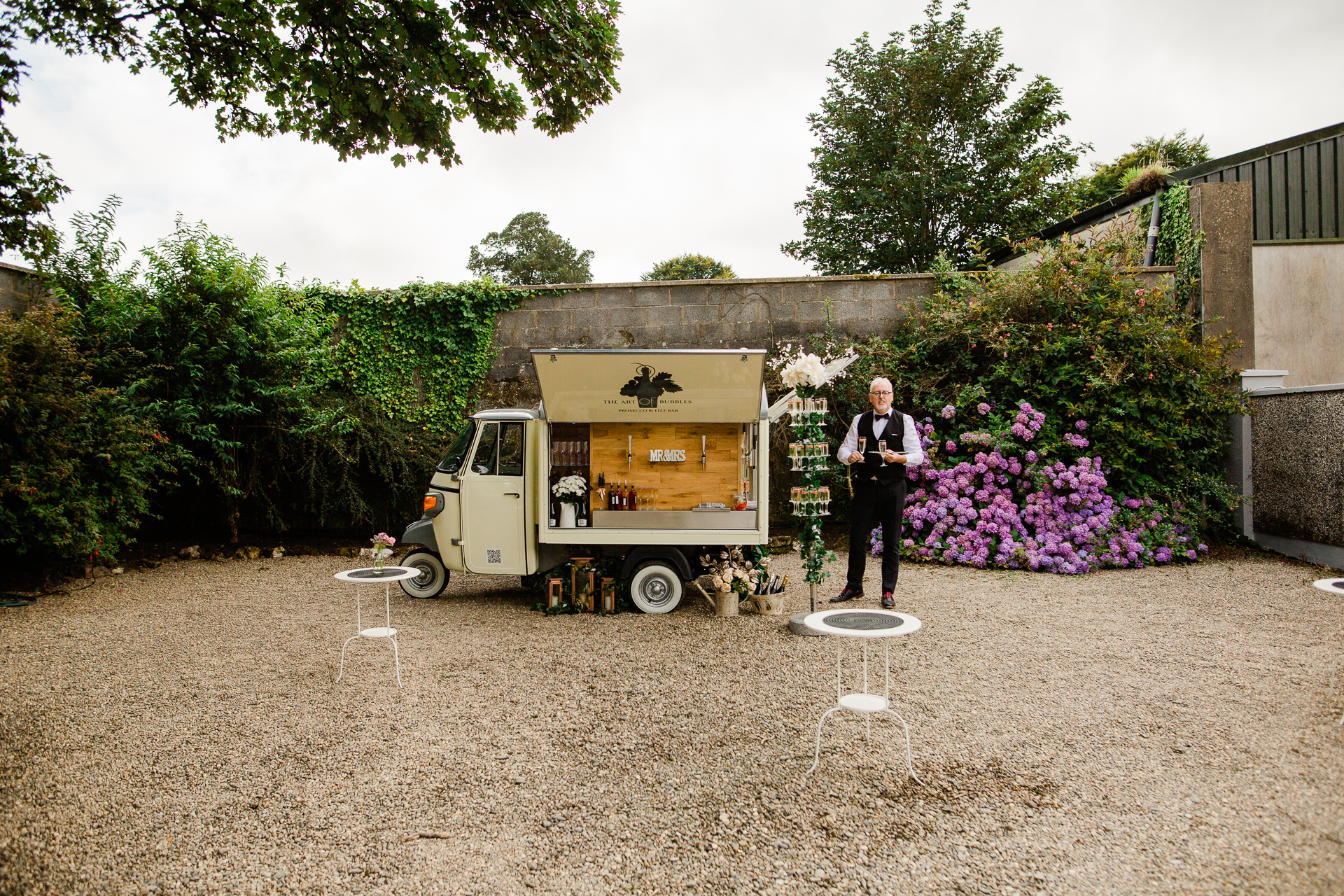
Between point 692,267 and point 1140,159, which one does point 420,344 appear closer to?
point 1140,159

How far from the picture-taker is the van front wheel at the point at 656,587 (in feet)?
19.0

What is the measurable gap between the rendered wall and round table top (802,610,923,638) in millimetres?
8022

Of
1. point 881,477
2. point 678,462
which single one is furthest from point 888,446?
point 678,462

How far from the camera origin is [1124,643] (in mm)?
4695

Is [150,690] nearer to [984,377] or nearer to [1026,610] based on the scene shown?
[1026,610]

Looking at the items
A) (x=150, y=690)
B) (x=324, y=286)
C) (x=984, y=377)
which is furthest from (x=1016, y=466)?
(x=324, y=286)

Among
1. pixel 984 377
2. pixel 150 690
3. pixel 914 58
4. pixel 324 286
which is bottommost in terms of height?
pixel 150 690

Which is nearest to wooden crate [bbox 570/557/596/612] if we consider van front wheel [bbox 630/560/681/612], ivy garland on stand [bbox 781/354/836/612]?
van front wheel [bbox 630/560/681/612]

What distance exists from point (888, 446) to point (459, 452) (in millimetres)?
3499

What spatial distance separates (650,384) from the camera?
5609mm

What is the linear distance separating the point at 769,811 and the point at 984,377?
6413 millimetres

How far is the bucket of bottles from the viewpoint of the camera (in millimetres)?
5668

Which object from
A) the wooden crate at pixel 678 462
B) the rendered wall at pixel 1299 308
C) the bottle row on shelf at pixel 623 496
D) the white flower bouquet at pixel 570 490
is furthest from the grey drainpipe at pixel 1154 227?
the white flower bouquet at pixel 570 490

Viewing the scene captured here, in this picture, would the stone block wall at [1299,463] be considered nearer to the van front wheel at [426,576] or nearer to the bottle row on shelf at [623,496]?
the bottle row on shelf at [623,496]
